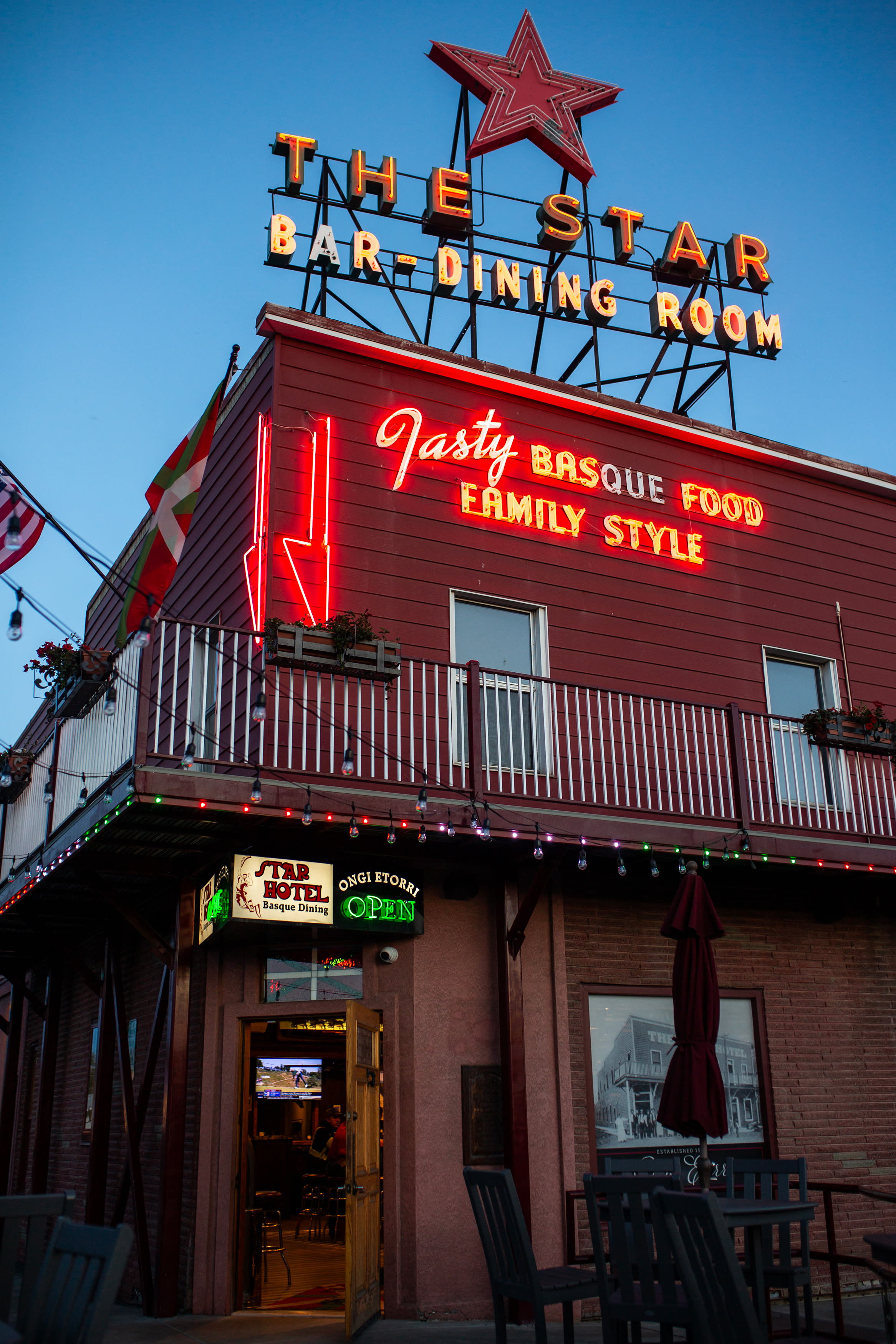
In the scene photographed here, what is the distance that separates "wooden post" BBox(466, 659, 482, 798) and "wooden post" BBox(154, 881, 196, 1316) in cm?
264

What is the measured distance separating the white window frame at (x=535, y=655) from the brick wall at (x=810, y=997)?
51.8 inches

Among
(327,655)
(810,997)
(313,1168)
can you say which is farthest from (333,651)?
Result: (313,1168)

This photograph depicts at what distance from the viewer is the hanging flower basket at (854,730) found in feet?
39.1

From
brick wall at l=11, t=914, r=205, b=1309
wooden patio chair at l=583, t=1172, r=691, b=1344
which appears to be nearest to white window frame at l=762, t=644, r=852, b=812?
wooden patio chair at l=583, t=1172, r=691, b=1344

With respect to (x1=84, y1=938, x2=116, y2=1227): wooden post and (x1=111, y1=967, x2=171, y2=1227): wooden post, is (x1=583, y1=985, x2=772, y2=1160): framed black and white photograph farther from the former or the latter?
(x1=84, y1=938, x2=116, y2=1227): wooden post

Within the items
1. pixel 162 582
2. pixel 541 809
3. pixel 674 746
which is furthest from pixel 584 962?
pixel 162 582

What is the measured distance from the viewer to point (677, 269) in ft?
49.9

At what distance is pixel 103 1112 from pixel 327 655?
17.6 ft

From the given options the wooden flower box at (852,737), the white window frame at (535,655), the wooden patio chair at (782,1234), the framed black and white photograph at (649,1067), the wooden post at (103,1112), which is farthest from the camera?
the wooden flower box at (852,737)

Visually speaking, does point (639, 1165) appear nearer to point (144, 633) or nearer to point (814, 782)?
point (814, 782)

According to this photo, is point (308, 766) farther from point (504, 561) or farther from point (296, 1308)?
point (296, 1308)

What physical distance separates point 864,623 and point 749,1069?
5522 millimetres

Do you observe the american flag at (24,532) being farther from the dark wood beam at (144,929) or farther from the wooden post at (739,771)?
the wooden post at (739,771)

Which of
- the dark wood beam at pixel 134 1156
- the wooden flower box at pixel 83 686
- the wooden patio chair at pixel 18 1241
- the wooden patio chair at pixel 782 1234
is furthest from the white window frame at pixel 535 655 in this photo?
the wooden patio chair at pixel 18 1241
